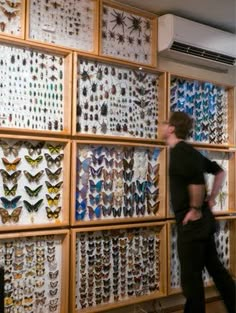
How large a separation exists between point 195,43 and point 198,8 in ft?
0.92

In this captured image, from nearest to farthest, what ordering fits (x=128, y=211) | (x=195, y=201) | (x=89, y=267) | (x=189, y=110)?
(x=195, y=201) < (x=89, y=267) < (x=128, y=211) < (x=189, y=110)

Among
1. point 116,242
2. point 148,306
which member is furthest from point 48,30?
point 148,306

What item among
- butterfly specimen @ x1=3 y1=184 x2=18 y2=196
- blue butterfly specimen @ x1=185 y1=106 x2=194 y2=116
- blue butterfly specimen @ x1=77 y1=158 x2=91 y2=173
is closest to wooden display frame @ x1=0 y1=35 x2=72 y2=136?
blue butterfly specimen @ x1=77 y1=158 x2=91 y2=173

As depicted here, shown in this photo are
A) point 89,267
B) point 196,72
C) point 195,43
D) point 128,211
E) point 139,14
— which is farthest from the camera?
point 196,72

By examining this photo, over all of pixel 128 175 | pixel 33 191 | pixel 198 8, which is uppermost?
pixel 198 8

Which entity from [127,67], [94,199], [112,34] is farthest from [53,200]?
[112,34]

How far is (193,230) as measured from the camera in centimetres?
227

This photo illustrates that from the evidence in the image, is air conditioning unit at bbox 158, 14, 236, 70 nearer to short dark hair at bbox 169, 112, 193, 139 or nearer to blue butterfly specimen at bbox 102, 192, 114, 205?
short dark hair at bbox 169, 112, 193, 139

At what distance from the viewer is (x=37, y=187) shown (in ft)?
8.54

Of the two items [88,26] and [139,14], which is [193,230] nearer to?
[88,26]

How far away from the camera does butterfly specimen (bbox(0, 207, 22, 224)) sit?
2.46m

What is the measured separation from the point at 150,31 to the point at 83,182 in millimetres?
1376

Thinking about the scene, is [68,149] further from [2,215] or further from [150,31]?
[150,31]

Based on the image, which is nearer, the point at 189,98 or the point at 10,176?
the point at 10,176
